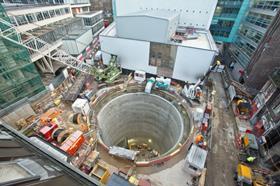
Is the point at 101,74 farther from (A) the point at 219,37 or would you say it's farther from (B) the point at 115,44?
(A) the point at 219,37

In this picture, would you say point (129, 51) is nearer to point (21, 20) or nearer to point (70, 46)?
point (70, 46)

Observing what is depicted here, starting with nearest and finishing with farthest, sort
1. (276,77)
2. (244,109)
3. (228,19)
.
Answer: (276,77), (244,109), (228,19)

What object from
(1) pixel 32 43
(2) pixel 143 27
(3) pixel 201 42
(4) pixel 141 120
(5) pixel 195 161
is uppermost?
(2) pixel 143 27

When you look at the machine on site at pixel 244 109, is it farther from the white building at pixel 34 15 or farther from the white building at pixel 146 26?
the white building at pixel 34 15

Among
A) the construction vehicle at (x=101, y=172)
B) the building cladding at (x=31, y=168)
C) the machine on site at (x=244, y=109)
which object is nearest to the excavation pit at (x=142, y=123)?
the construction vehicle at (x=101, y=172)

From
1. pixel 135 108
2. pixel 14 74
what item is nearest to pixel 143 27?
pixel 135 108

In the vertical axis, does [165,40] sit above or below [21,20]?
below

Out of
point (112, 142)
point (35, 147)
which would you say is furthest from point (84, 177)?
point (112, 142)
